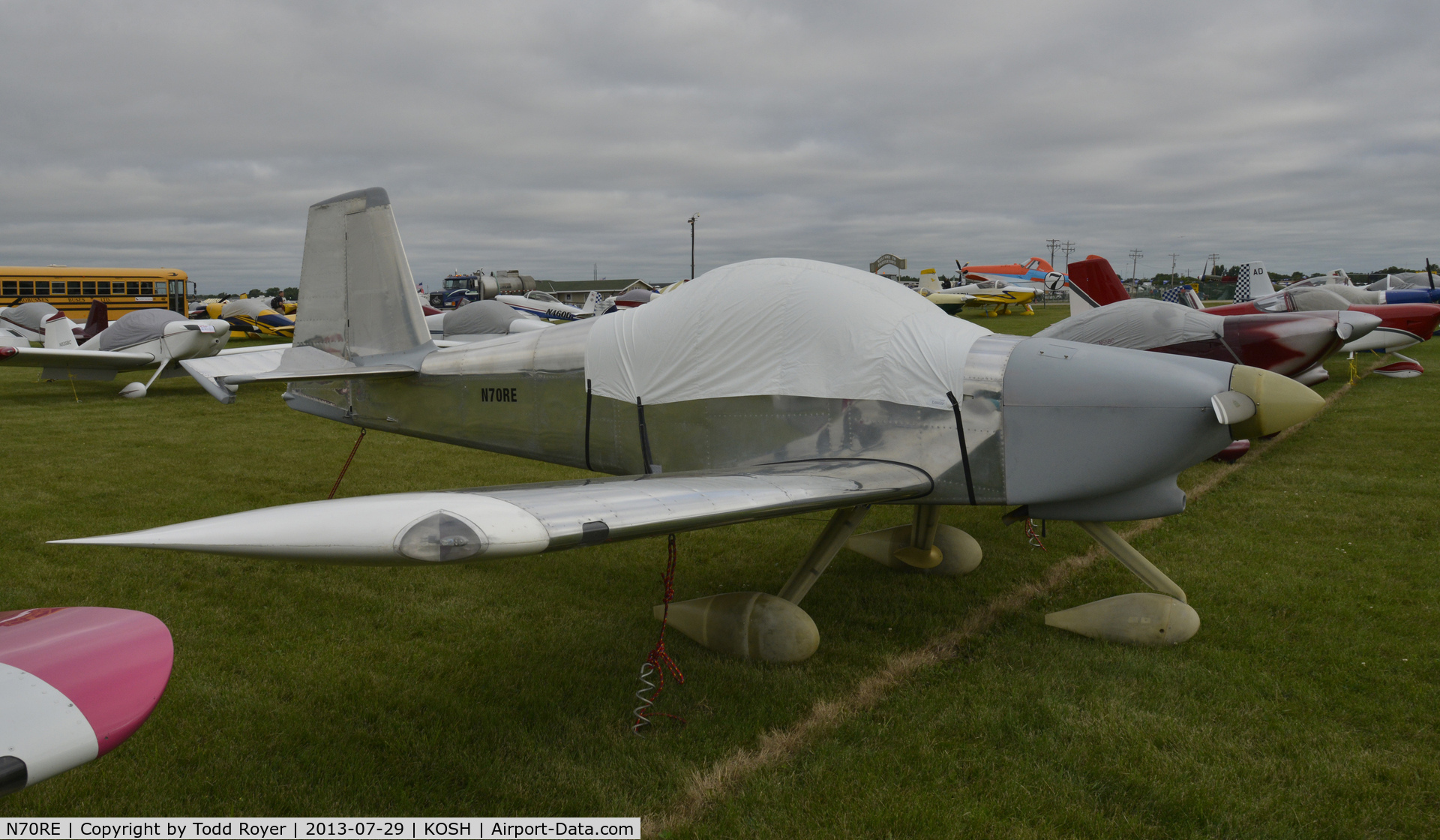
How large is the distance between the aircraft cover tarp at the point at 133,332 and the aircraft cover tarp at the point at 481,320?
607cm

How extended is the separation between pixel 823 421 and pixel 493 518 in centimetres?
225

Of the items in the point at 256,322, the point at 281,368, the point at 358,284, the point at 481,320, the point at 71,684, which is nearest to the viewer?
Answer: the point at 71,684

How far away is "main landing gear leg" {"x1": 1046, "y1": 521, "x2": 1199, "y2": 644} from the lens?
14.8 ft

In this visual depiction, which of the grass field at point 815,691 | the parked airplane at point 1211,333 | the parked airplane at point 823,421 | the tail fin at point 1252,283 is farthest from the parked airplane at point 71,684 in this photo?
the tail fin at point 1252,283

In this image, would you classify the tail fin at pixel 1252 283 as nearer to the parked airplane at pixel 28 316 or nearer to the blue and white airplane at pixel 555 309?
the blue and white airplane at pixel 555 309

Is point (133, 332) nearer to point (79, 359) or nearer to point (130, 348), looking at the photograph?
point (130, 348)

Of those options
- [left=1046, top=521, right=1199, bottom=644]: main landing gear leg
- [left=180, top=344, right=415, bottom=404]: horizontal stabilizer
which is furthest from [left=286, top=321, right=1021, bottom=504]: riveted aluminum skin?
[left=1046, top=521, right=1199, bottom=644]: main landing gear leg

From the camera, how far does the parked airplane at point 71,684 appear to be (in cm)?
184

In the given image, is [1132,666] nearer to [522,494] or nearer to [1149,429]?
[1149,429]

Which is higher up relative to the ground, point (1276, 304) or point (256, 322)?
point (256, 322)

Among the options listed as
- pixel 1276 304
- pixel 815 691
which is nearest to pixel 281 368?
pixel 815 691

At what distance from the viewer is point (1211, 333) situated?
8578mm

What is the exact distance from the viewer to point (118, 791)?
3209mm

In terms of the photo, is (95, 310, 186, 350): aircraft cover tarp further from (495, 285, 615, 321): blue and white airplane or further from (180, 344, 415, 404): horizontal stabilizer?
(495, 285, 615, 321): blue and white airplane
